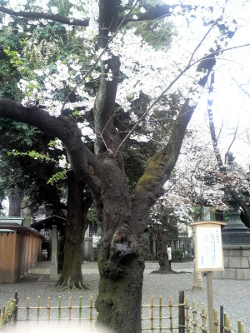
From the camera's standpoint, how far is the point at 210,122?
13.1 m

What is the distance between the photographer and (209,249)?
4.41m

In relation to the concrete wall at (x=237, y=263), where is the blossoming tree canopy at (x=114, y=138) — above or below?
above

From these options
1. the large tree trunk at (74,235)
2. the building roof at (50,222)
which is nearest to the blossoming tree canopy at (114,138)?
the large tree trunk at (74,235)

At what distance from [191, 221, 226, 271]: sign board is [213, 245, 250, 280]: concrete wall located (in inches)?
389

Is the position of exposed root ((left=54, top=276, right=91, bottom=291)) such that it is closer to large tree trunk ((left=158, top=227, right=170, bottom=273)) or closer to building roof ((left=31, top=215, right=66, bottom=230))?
building roof ((left=31, top=215, right=66, bottom=230))

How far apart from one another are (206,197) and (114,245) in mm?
11872

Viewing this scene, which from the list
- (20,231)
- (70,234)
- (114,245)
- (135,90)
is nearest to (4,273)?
(20,231)

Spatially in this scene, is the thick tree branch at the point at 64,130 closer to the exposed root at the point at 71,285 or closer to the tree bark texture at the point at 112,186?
the tree bark texture at the point at 112,186

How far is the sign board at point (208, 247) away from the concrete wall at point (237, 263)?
32.4 ft

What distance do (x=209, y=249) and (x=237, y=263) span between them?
10120 millimetres

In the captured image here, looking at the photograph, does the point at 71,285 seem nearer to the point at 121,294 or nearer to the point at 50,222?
the point at 50,222

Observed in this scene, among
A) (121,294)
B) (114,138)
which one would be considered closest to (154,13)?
(114,138)

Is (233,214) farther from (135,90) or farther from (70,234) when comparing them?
(135,90)

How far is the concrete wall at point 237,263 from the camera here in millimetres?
13336
